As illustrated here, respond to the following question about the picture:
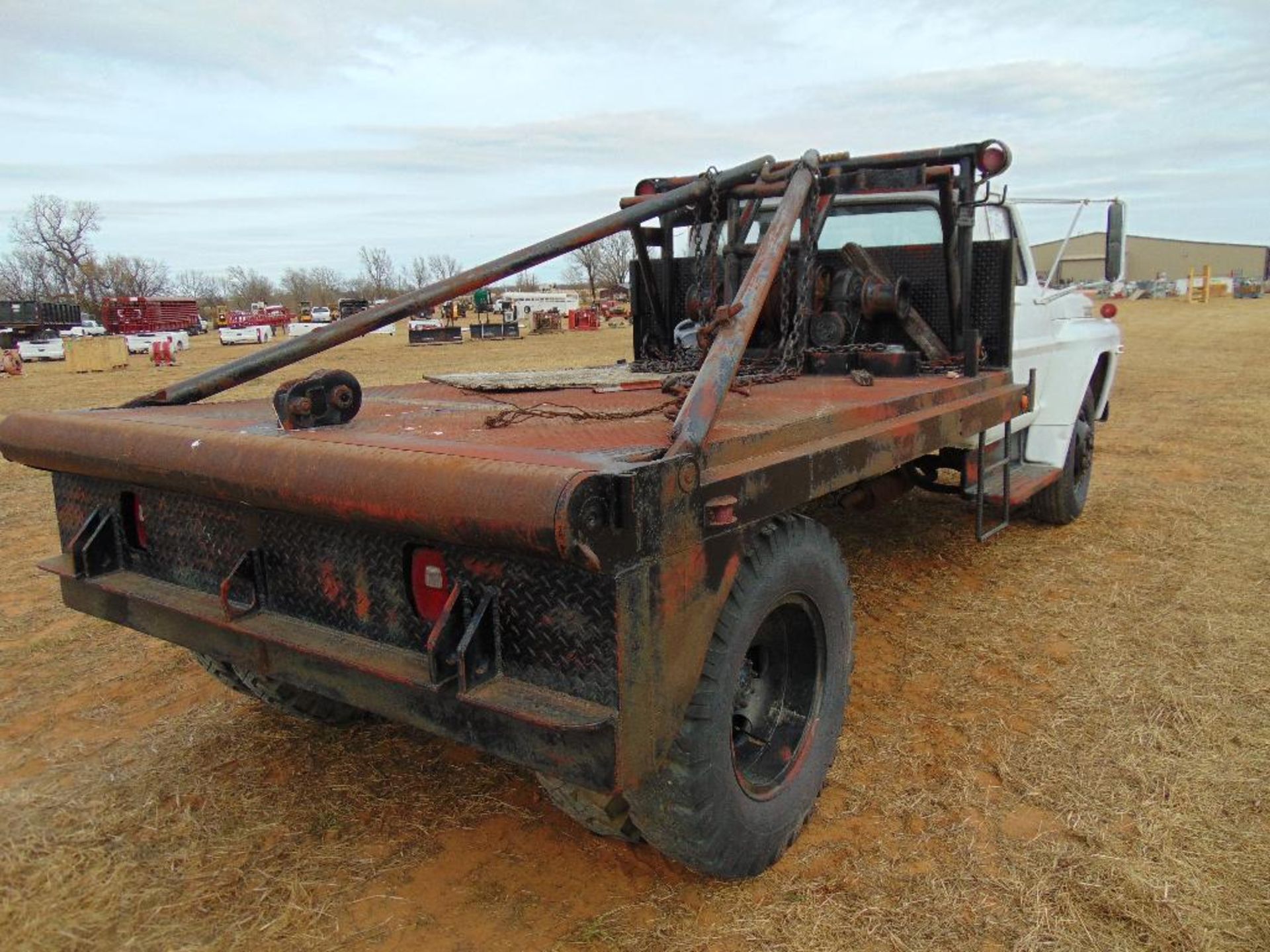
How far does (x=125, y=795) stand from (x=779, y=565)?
7.21 feet

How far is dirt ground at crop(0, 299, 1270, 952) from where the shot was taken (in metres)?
2.30

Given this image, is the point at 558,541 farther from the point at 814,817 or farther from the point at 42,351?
the point at 42,351

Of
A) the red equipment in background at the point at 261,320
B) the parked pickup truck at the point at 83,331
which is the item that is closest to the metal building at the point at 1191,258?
the red equipment in background at the point at 261,320

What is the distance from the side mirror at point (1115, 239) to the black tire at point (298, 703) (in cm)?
442

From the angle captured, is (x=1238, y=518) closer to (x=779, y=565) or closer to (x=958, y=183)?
(x=958, y=183)

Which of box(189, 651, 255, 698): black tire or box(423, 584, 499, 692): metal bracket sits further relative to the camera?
box(189, 651, 255, 698): black tire

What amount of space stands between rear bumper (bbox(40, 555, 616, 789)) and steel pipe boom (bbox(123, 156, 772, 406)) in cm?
74

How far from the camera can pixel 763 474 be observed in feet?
7.17

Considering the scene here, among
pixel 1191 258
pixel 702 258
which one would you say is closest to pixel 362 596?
pixel 702 258

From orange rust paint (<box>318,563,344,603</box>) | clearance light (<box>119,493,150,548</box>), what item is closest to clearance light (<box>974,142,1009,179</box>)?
orange rust paint (<box>318,563,344,603</box>)

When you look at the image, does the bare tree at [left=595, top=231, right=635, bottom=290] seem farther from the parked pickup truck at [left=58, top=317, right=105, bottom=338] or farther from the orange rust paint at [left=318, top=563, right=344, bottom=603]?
the orange rust paint at [left=318, top=563, right=344, bottom=603]

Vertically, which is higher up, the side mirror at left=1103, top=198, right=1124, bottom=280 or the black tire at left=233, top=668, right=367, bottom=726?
the side mirror at left=1103, top=198, right=1124, bottom=280

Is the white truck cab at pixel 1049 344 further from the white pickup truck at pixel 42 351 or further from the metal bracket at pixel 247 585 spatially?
the white pickup truck at pixel 42 351

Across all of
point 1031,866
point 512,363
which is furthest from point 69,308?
point 1031,866
